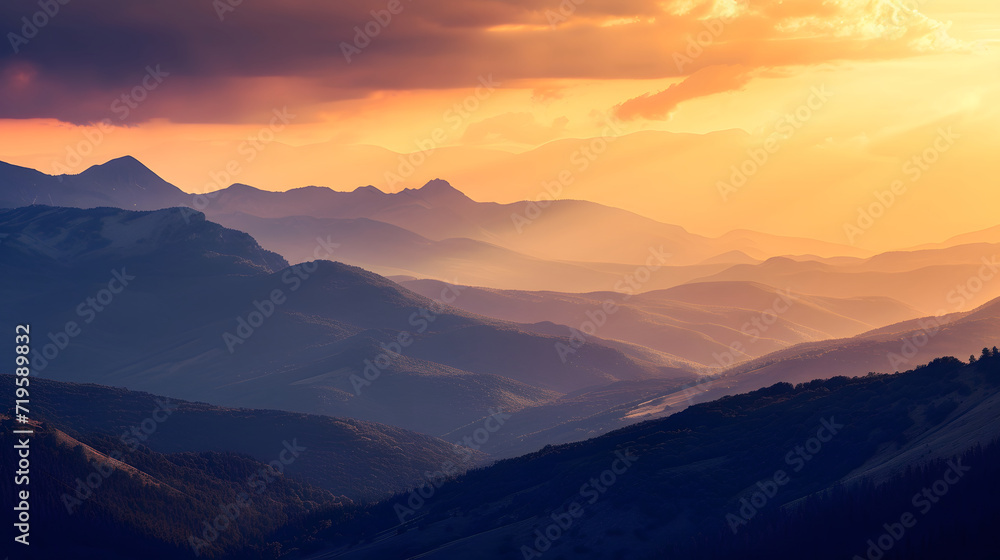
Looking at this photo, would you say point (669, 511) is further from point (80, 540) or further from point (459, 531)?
point (80, 540)

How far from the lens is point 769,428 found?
365 ft

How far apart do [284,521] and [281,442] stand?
4113 cm

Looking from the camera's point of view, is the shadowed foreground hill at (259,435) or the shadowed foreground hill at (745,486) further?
the shadowed foreground hill at (259,435)

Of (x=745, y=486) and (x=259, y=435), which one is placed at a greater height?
(x=259, y=435)

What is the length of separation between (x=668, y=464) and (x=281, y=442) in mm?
93516

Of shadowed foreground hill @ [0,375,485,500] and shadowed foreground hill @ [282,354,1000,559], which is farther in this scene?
shadowed foreground hill @ [0,375,485,500]

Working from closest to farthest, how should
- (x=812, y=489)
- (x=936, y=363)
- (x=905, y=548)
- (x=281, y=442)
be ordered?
(x=905, y=548), (x=812, y=489), (x=936, y=363), (x=281, y=442)

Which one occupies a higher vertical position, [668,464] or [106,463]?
[106,463]

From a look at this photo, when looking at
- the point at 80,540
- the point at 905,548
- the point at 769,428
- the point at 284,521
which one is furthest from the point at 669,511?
the point at 80,540

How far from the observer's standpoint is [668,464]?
109 m

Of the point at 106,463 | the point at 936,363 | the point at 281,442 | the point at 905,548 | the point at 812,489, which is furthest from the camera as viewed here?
the point at 281,442

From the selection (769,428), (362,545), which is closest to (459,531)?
(362,545)

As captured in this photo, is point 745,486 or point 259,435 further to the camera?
point 259,435

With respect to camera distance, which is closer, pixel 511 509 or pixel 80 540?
A: pixel 511 509
